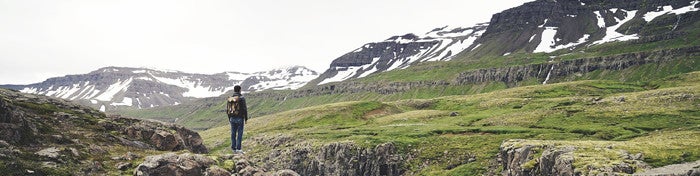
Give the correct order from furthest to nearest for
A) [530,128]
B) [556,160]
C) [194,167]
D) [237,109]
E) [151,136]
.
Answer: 1. [530,128]
2. [556,160]
3. [151,136]
4. [237,109]
5. [194,167]

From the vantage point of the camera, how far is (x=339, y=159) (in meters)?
99.9

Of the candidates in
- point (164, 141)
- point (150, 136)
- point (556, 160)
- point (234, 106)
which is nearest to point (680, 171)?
point (556, 160)

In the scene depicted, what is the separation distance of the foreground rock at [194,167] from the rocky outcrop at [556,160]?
109 feet

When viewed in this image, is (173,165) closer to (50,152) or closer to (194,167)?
(194,167)

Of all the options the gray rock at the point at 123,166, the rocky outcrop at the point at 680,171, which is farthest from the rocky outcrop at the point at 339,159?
the gray rock at the point at 123,166

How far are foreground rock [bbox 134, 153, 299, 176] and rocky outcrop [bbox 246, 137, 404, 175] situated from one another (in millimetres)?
65087

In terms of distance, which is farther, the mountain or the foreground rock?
the foreground rock

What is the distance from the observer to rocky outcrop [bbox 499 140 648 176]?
4545 cm

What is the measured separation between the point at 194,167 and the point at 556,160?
137 feet

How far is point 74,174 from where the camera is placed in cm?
2602

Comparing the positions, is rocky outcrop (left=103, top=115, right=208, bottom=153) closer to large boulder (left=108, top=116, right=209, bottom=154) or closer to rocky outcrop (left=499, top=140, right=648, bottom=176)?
large boulder (left=108, top=116, right=209, bottom=154)

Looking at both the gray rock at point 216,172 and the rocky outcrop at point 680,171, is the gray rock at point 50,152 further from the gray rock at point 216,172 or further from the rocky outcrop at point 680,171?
the rocky outcrop at point 680,171

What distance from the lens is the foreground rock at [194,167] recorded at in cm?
A: 2753

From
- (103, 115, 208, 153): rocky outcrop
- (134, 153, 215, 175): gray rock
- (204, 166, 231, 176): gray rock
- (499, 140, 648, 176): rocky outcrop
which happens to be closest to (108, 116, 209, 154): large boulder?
(103, 115, 208, 153): rocky outcrop
